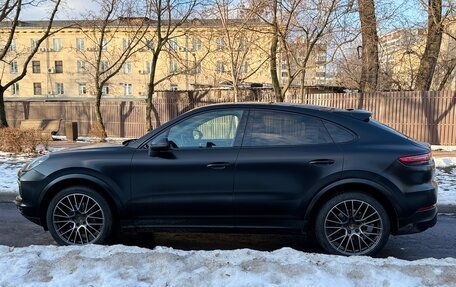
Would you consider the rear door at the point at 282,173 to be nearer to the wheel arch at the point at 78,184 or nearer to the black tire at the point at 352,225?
the black tire at the point at 352,225

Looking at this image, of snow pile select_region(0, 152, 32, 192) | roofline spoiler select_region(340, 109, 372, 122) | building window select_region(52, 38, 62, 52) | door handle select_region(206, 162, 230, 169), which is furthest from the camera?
building window select_region(52, 38, 62, 52)

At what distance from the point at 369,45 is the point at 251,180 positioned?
14.5 m

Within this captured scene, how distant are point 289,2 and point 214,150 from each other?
11.8 m

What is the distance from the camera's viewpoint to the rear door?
460cm

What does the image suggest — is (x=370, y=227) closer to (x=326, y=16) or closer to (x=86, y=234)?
(x=86, y=234)

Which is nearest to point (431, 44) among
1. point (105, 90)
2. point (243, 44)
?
point (243, 44)

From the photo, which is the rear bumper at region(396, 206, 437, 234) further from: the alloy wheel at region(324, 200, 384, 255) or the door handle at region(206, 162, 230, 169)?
the door handle at region(206, 162, 230, 169)

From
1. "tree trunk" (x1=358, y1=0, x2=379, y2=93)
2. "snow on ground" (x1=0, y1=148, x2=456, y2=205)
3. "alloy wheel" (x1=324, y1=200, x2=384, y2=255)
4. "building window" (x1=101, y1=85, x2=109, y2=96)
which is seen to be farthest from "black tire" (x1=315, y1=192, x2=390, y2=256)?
"building window" (x1=101, y1=85, x2=109, y2=96)

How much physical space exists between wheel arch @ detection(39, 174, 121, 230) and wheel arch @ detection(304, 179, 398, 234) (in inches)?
84.4

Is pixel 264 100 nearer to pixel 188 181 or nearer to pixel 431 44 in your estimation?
pixel 431 44

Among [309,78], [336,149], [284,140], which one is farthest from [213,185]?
[309,78]

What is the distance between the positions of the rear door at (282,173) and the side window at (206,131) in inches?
9.6

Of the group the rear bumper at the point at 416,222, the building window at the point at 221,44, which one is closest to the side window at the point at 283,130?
the rear bumper at the point at 416,222

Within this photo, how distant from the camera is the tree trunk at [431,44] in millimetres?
15180
